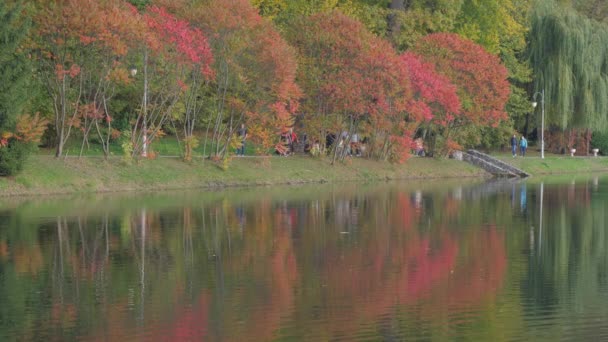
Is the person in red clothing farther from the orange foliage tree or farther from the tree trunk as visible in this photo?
the orange foliage tree

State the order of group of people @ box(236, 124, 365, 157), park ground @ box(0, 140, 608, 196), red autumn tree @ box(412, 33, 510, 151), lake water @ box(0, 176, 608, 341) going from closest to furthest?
lake water @ box(0, 176, 608, 341) < park ground @ box(0, 140, 608, 196) < group of people @ box(236, 124, 365, 157) < red autumn tree @ box(412, 33, 510, 151)

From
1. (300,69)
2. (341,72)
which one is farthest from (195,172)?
(341,72)

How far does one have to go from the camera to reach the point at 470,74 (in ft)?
204

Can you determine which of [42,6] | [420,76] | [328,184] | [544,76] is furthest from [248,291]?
[544,76]

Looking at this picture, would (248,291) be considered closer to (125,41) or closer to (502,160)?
(125,41)

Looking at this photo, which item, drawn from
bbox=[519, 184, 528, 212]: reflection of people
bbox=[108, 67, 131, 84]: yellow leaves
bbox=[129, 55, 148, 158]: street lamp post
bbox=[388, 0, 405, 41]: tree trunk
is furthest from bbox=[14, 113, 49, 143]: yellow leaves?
bbox=[388, 0, 405, 41]: tree trunk

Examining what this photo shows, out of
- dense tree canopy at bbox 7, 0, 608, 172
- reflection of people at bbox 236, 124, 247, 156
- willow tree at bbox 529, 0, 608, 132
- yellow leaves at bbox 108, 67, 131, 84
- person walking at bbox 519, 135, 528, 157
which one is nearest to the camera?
dense tree canopy at bbox 7, 0, 608, 172

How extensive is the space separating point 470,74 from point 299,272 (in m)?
43.9

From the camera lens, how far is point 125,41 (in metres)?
42.0

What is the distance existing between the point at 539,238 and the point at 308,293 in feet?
33.8

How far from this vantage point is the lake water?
15.0m

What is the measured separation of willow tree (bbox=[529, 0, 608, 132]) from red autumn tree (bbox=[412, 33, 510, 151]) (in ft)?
29.9

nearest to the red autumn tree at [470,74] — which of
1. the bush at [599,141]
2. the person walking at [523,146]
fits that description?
the person walking at [523,146]

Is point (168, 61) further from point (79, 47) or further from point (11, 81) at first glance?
point (11, 81)
